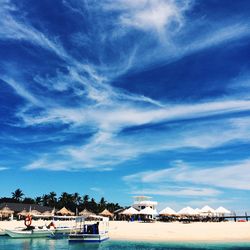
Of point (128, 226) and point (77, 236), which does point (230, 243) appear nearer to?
point (77, 236)

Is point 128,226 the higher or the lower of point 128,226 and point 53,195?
the lower

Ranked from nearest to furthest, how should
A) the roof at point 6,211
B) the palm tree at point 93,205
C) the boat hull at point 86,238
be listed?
1. the boat hull at point 86,238
2. the roof at point 6,211
3. the palm tree at point 93,205

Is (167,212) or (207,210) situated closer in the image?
(167,212)

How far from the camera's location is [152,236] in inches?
1547

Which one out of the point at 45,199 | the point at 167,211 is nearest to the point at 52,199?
the point at 45,199

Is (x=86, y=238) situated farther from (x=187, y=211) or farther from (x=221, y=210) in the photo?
(x=221, y=210)

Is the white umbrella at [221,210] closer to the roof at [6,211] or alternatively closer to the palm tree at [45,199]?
the roof at [6,211]

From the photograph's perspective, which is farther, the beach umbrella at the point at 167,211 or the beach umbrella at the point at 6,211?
the beach umbrella at the point at 6,211

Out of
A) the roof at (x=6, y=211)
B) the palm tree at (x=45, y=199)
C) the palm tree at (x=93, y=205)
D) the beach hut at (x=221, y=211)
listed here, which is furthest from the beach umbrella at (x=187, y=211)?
the palm tree at (x=45, y=199)

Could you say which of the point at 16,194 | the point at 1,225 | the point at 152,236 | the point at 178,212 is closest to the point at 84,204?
the point at 16,194

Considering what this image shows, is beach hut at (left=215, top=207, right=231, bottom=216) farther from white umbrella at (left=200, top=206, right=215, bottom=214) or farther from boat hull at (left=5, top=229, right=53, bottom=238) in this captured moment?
boat hull at (left=5, top=229, right=53, bottom=238)

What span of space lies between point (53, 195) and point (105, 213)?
42.0m

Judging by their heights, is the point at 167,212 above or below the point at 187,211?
below

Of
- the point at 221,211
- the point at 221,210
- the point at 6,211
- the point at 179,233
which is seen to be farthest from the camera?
the point at 6,211
